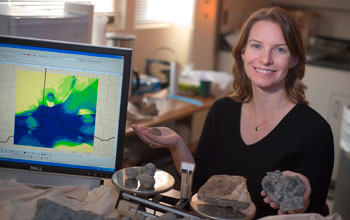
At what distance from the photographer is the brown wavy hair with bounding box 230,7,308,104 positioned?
1.69 metres

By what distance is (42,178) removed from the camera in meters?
1.42

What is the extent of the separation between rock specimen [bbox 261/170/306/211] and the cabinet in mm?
2753

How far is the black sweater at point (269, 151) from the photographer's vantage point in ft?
5.24

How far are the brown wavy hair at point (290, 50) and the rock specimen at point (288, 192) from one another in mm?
644

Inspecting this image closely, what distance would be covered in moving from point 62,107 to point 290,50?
0.77m

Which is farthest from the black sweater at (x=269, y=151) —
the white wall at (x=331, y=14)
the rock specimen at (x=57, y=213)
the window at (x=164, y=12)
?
the white wall at (x=331, y=14)

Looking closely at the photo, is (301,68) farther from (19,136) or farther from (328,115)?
(328,115)

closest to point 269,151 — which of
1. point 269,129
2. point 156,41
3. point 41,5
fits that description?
point 269,129

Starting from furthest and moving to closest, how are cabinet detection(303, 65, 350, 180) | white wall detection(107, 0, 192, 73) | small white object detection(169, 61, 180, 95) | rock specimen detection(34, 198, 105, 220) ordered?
1. cabinet detection(303, 65, 350, 180)
2. white wall detection(107, 0, 192, 73)
3. small white object detection(169, 61, 180, 95)
4. rock specimen detection(34, 198, 105, 220)

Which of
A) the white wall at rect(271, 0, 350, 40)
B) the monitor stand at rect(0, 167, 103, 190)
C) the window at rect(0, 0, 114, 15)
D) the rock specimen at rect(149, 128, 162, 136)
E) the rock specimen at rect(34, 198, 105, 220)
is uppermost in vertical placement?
the white wall at rect(271, 0, 350, 40)

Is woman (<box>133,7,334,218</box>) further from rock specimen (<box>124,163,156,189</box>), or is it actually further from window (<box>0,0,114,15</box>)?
window (<box>0,0,114,15</box>)

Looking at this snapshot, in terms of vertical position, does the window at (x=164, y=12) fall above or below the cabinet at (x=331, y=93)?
above

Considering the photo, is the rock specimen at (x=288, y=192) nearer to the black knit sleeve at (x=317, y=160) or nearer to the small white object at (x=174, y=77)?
the black knit sleeve at (x=317, y=160)

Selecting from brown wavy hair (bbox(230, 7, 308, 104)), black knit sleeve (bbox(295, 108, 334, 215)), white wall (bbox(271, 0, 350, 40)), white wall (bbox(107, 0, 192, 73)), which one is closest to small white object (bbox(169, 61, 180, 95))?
white wall (bbox(107, 0, 192, 73))
